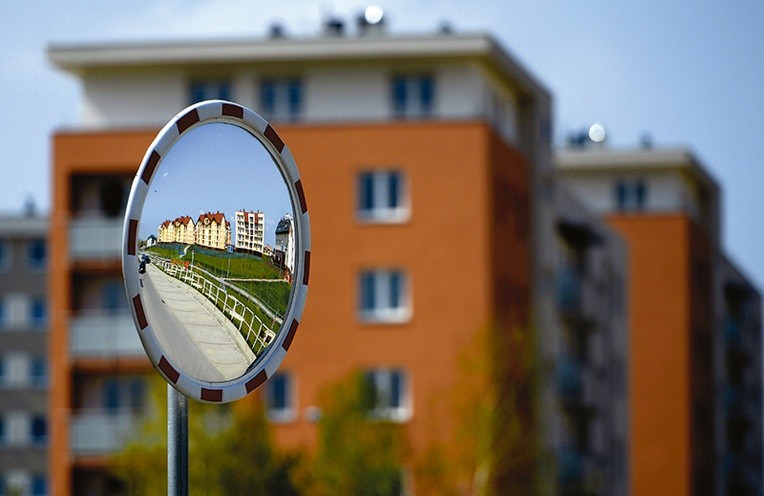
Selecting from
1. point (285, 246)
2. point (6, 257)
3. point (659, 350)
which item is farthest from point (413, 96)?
point (6, 257)

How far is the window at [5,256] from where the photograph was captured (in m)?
87.0

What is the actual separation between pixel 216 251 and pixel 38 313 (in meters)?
83.9

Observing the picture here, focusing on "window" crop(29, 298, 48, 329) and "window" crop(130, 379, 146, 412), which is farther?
Answer: "window" crop(29, 298, 48, 329)

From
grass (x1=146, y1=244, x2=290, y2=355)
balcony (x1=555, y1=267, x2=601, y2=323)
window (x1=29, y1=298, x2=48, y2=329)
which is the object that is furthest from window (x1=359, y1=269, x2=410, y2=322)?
window (x1=29, y1=298, x2=48, y2=329)

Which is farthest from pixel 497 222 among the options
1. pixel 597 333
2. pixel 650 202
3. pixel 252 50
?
pixel 650 202

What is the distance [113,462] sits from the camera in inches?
1599

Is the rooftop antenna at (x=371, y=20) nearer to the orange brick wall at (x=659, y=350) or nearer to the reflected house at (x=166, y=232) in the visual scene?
the orange brick wall at (x=659, y=350)

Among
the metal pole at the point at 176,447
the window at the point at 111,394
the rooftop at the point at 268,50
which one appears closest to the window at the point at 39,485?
the window at the point at 111,394

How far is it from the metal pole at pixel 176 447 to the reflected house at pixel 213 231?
401mm

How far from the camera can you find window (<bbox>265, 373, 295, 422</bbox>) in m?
45.8

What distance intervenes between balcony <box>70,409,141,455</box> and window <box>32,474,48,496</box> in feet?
121

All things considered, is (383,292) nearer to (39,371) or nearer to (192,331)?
(39,371)

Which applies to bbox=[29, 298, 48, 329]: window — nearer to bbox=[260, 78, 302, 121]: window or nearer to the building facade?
the building facade

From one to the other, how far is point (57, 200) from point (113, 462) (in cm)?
909
